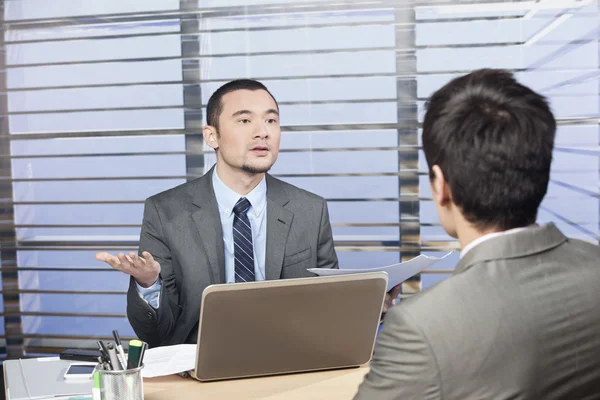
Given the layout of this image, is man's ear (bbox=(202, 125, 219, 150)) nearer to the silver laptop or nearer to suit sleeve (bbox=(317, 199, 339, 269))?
suit sleeve (bbox=(317, 199, 339, 269))

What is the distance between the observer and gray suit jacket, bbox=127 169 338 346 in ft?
7.98

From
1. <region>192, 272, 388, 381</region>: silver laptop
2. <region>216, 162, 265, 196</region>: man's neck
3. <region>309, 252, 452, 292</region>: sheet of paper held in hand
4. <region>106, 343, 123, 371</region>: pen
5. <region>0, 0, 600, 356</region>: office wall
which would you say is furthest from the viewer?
<region>0, 0, 600, 356</region>: office wall

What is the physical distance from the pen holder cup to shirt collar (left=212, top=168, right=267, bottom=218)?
3.85 ft

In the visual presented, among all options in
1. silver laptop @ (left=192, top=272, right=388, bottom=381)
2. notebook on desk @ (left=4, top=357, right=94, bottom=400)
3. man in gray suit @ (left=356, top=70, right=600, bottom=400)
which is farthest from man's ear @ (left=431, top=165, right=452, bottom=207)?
notebook on desk @ (left=4, top=357, right=94, bottom=400)

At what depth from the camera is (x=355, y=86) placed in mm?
3922

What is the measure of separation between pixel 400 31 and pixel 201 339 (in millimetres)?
2730

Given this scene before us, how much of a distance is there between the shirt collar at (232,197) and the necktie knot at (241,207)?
0.04 ft

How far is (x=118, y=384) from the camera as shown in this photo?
1.41 m

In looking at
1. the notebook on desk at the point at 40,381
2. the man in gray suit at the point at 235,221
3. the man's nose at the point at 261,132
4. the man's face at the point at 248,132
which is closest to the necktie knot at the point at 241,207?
the man in gray suit at the point at 235,221

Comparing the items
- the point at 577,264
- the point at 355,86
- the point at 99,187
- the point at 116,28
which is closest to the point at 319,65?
the point at 355,86

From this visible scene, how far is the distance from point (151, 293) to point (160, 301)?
5 centimetres

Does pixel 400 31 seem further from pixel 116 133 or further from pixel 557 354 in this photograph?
pixel 557 354

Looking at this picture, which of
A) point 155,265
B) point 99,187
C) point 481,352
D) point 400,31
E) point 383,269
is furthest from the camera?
point 99,187

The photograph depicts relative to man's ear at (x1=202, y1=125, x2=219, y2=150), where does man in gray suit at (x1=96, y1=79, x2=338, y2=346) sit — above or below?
below
